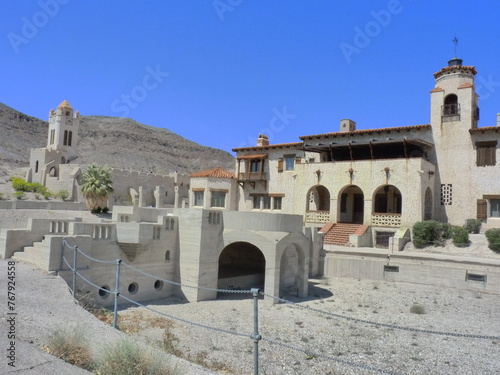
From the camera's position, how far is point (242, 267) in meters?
25.8

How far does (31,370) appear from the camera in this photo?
18.4 ft

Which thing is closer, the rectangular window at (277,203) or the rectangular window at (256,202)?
the rectangular window at (277,203)

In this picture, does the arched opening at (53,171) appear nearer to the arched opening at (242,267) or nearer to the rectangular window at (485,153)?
the arched opening at (242,267)

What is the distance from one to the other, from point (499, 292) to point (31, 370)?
76.1ft

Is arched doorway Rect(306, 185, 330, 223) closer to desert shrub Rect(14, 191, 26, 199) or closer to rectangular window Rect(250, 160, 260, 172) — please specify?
rectangular window Rect(250, 160, 260, 172)

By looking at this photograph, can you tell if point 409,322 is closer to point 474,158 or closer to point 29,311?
point 29,311

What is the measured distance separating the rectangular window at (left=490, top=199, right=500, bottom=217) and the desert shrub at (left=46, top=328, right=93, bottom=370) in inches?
1226

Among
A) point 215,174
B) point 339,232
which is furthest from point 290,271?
point 215,174

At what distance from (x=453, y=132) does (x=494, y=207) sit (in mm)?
6549

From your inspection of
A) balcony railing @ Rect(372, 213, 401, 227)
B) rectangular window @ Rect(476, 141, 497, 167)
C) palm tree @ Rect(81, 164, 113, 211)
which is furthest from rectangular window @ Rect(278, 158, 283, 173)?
rectangular window @ Rect(476, 141, 497, 167)

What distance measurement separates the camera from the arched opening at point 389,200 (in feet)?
114

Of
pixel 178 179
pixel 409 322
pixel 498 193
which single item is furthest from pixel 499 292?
pixel 178 179

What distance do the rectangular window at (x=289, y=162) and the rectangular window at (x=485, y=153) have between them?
51.5 ft

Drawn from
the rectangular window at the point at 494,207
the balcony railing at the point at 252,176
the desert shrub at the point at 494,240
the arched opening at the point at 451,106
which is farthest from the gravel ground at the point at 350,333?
the balcony railing at the point at 252,176
